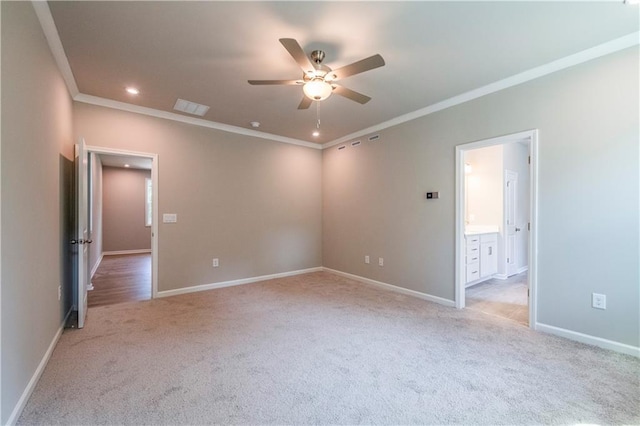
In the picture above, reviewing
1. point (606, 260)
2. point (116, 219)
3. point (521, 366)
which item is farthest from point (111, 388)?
point (116, 219)

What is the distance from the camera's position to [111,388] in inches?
76.6

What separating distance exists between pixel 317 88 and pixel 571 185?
8.47 ft

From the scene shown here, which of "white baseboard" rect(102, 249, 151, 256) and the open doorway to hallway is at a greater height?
the open doorway to hallway

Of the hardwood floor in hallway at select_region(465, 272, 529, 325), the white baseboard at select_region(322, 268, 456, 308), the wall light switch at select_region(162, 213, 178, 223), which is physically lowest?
the hardwood floor in hallway at select_region(465, 272, 529, 325)

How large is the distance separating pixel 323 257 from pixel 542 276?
3.74m

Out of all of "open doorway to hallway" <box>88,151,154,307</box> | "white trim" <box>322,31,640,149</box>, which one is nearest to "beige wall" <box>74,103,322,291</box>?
"white trim" <box>322,31,640,149</box>

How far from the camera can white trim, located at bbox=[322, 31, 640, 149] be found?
2.40 metres

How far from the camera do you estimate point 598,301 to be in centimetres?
255

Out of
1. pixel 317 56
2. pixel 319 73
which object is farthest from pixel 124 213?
pixel 319 73

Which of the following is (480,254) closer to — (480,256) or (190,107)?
(480,256)

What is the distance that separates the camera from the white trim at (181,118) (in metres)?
3.55

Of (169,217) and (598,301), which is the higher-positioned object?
(169,217)

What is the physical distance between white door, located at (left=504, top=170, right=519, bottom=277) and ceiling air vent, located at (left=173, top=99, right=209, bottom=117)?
532 cm

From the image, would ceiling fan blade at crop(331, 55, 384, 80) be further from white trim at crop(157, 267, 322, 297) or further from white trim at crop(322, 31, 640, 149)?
white trim at crop(157, 267, 322, 297)
